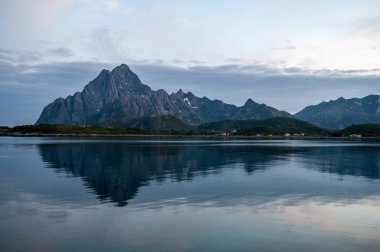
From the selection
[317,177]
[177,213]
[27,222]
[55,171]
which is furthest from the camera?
[55,171]

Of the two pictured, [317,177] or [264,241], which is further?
[317,177]

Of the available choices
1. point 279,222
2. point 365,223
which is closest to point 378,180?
point 365,223

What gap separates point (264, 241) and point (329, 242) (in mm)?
3832

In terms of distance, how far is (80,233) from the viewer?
2436 cm

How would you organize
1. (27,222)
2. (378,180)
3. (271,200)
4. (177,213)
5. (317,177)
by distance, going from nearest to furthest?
(27,222)
(177,213)
(271,200)
(378,180)
(317,177)

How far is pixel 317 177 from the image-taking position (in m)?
56.2

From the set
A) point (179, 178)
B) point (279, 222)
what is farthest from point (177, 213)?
point (179, 178)

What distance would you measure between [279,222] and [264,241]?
16.9 ft

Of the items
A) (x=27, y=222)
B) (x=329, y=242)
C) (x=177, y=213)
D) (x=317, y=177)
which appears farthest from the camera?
(x=317, y=177)

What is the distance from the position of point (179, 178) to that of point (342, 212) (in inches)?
1001

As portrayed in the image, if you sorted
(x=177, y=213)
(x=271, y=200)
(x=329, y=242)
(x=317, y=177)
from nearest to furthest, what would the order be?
(x=329, y=242), (x=177, y=213), (x=271, y=200), (x=317, y=177)

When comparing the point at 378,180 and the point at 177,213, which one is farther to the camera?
the point at 378,180

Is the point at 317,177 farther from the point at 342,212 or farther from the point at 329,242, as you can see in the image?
the point at 329,242

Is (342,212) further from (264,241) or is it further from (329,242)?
(264,241)
